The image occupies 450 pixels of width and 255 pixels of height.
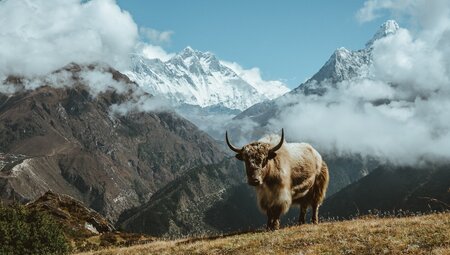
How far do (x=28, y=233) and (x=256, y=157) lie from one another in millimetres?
13121

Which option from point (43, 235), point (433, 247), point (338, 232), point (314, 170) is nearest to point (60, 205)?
point (43, 235)

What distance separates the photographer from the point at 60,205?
191ft

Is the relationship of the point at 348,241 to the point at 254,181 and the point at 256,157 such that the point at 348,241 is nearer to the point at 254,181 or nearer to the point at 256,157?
the point at 254,181

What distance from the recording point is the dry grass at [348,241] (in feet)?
45.8

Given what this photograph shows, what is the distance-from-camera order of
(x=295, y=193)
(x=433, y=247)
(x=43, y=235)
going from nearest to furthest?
1. (x=433, y=247)
2. (x=295, y=193)
3. (x=43, y=235)

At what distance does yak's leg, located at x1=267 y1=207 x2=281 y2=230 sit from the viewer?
22688mm

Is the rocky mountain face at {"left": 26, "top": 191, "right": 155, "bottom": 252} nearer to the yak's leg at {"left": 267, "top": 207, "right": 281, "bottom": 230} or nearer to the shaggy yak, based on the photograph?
the shaggy yak

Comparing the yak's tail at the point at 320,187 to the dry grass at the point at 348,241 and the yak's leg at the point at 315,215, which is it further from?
the dry grass at the point at 348,241

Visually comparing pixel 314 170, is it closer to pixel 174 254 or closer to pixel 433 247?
pixel 174 254

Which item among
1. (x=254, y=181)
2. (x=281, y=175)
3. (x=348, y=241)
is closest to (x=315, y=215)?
(x=281, y=175)

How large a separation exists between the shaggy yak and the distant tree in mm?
Answer: 11481

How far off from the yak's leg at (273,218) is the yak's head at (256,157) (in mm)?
1695

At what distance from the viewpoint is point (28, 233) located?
87.3ft

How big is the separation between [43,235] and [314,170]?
14929mm
